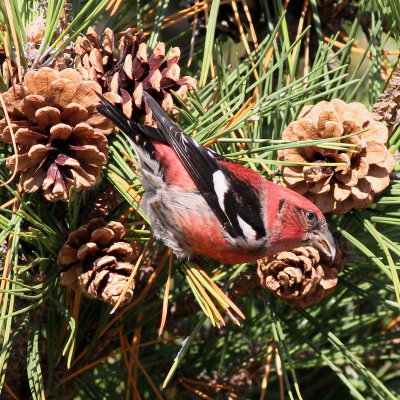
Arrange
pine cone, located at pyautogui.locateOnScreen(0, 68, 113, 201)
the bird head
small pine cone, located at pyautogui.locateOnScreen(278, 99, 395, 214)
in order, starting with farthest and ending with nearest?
the bird head → small pine cone, located at pyautogui.locateOnScreen(278, 99, 395, 214) → pine cone, located at pyautogui.locateOnScreen(0, 68, 113, 201)

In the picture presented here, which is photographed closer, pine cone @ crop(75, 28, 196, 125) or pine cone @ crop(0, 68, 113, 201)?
pine cone @ crop(0, 68, 113, 201)

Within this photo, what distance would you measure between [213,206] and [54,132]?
63 centimetres

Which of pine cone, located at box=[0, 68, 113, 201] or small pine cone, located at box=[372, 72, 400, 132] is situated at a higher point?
pine cone, located at box=[0, 68, 113, 201]

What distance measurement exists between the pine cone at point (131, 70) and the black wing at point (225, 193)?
0.19m

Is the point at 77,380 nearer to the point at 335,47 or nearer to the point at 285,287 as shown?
the point at 285,287

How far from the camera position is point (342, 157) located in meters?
1.18

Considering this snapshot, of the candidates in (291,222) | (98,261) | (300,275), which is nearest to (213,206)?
(291,222)

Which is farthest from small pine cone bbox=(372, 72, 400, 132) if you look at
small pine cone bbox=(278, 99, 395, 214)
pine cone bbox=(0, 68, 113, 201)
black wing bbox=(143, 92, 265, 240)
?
pine cone bbox=(0, 68, 113, 201)

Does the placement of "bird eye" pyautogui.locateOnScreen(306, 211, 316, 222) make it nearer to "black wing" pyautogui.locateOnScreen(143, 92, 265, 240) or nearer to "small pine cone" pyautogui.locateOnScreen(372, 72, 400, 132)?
"black wing" pyautogui.locateOnScreen(143, 92, 265, 240)

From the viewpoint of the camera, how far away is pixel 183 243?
4.84 ft

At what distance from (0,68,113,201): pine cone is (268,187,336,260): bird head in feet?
1.67

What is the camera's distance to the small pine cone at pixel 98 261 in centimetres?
111

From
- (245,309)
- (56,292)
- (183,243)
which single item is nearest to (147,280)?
(183,243)

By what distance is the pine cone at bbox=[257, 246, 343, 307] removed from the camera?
1.23m
